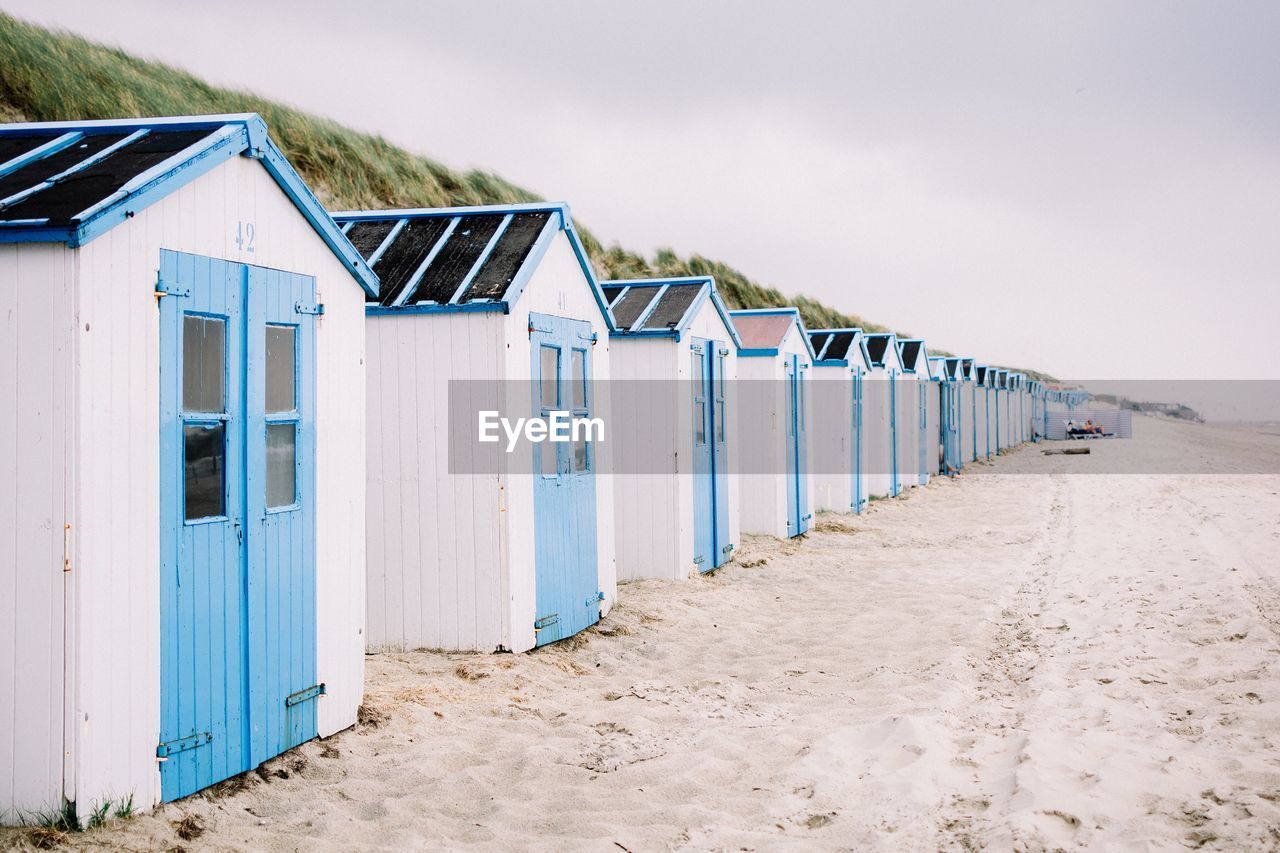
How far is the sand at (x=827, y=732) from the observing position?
4.10m

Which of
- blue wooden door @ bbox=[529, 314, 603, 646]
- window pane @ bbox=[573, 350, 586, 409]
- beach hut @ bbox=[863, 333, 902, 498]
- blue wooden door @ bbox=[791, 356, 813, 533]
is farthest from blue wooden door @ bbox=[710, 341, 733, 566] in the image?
beach hut @ bbox=[863, 333, 902, 498]

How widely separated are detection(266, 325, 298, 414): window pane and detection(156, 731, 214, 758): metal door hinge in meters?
1.44

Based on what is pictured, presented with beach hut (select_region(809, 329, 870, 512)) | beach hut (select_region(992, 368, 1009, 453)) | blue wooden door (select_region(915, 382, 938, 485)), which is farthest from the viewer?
beach hut (select_region(992, 368, 1009, 453))

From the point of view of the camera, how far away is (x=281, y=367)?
4.98 metres

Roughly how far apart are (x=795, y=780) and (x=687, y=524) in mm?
5730

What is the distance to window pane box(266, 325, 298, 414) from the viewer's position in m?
4.91

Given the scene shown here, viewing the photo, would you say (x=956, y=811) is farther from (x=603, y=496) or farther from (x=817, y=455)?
(x=817, y=455)

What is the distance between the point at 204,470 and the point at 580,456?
12.8ft

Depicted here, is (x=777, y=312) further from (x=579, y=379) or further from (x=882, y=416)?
(x=579, y=379)

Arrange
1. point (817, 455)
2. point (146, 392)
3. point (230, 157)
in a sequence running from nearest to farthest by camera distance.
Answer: point (146, 392) → point (230, 157) → point (817, 455)

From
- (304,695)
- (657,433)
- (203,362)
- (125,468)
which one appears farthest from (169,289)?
(657,433)

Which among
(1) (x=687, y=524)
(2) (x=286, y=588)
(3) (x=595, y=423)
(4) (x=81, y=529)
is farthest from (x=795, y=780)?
(1) (x=687, y=524)

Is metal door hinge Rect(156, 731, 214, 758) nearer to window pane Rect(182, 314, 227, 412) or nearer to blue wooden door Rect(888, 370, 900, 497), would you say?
window pane Rect(182, 314, 227, 412)

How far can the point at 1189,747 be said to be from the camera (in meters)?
4.83
